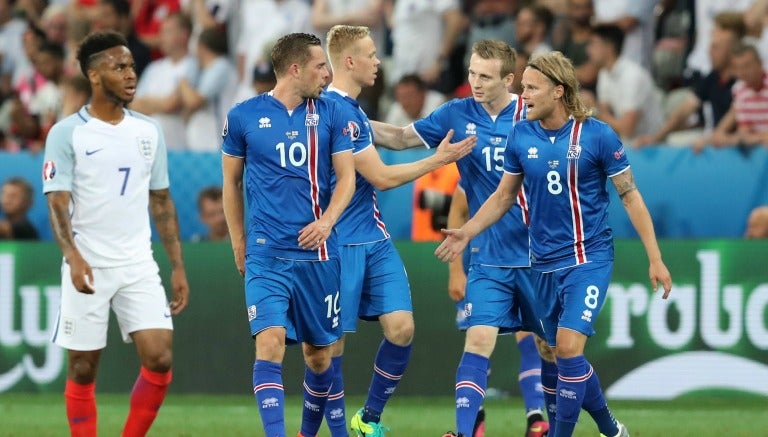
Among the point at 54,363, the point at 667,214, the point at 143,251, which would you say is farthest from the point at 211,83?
the point at 143,251

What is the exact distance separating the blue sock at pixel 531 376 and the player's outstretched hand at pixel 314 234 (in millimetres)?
2394

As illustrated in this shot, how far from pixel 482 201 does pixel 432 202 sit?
312cm

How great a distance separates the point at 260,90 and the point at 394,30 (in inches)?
55.7

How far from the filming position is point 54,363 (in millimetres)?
12164

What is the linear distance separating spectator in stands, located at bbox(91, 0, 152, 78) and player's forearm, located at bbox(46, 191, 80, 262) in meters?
6.70

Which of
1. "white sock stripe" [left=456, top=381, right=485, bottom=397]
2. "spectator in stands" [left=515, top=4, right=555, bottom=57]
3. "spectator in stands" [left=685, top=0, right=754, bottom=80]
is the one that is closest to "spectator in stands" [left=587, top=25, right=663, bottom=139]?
"spectator in stands" [left=685, top=0, right=754, bottom=80]

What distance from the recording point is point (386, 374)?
30.1ft

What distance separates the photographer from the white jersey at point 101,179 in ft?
27.2

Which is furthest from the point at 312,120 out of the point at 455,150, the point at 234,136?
the point at 455,150

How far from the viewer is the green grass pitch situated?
34.0ft

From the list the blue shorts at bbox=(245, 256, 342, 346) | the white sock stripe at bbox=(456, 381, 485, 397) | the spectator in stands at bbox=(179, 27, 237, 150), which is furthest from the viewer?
the spectator in stands at bbox=(179, 27, 237, 150)

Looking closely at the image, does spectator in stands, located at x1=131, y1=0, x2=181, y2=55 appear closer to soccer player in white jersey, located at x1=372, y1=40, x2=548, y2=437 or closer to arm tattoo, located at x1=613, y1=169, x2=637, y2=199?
soccer player in white jersey, located at x1=372, y1=40, x2=548, y2=437

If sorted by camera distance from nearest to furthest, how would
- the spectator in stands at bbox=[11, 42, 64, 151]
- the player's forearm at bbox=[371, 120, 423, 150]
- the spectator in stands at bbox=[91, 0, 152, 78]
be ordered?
the player's forearm at bbox=[371, 120, 423, 150]
the spectator in stands at bbox=[11, 42, 64, 151]
the spectator in stands at bbox=[91, 0, 152, 78]

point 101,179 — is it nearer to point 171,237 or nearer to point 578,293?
point 171,237
